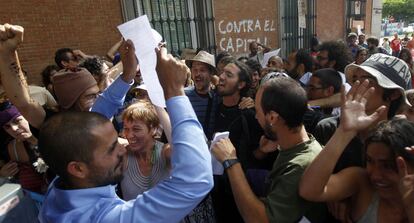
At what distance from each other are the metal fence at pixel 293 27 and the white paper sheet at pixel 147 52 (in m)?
9.18

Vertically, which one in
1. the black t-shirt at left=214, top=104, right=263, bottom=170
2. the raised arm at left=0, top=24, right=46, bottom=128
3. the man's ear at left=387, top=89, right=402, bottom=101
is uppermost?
the raised arm at left=0, top=24, right=46, bottom=128

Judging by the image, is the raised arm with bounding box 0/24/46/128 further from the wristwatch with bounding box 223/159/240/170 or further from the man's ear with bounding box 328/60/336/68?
the man's ear with bounding box 328/60/336/68

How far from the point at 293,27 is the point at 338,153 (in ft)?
32.7

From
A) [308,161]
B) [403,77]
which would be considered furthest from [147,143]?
[403,77]

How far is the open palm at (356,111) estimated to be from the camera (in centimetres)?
120

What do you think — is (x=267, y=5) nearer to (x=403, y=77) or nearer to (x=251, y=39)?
(x=251, y=39)

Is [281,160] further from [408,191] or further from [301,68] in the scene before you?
Result: [301,68]

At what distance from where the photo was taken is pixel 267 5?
937 cm

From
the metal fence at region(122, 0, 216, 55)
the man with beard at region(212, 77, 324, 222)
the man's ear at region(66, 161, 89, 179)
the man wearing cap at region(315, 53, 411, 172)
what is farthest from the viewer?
the metal fence at region(122, 0, 216, 55)

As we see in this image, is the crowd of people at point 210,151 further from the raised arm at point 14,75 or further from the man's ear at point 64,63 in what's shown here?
the man's ear at point 64,63

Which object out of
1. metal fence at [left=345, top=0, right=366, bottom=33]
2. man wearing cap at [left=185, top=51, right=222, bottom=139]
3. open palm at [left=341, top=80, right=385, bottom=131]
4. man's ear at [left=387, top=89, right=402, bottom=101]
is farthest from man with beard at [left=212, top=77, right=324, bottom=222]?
metal fence at [left=345, top=0, right=366, bottom=33]

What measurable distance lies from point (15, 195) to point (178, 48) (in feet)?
20.5

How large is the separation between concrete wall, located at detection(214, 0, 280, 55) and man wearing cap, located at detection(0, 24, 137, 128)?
20.7 feet

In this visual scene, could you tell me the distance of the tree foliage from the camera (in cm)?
3747
